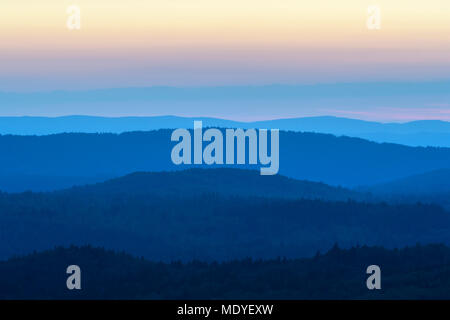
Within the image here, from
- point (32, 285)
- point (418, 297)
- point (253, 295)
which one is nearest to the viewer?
point (418, 297)

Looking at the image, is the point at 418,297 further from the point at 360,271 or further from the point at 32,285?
the point at 32,285
